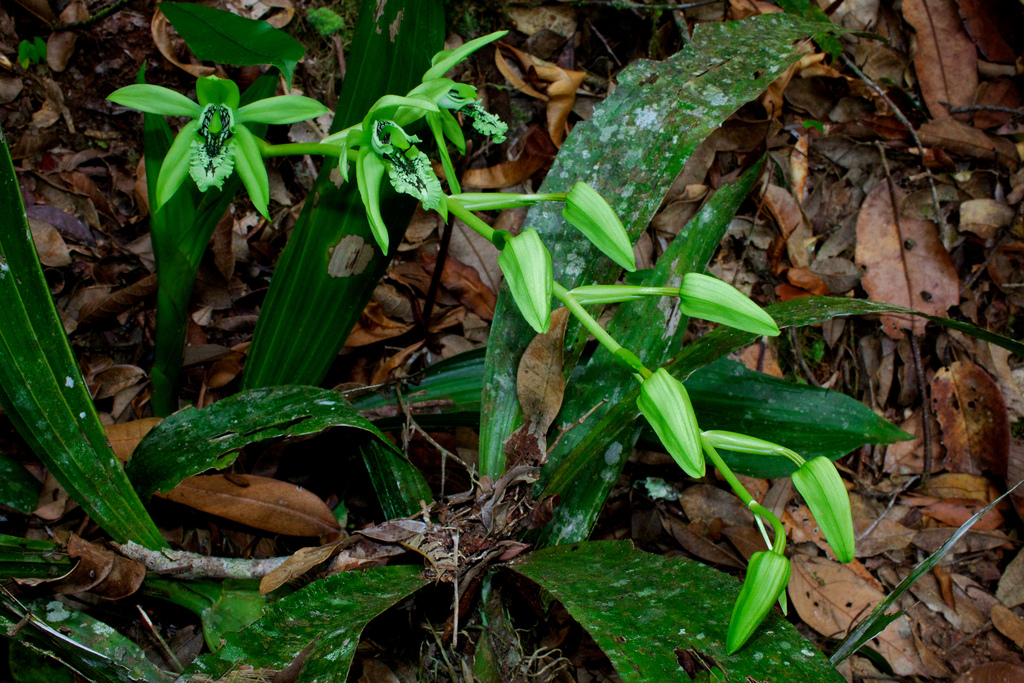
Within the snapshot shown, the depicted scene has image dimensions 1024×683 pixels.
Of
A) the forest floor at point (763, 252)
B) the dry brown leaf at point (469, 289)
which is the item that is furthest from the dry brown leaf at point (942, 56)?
the dry brown leaf at point (469, 289)

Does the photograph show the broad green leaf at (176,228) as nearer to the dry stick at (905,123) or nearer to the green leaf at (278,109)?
the green leaf at (278,109)

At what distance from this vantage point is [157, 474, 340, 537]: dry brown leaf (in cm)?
133

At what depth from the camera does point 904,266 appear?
6.10ft

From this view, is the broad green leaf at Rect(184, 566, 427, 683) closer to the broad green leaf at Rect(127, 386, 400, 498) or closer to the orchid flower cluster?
the broad green leaf at Rect(127, 386, 400, 498)

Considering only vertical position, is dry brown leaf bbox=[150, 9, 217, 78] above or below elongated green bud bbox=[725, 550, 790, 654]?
above

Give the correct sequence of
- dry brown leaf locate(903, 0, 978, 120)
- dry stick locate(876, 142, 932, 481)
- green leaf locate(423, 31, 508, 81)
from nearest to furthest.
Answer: green leaf locate(423, 31, 508, 81), dry stick locate(876, 142, 932, 481), dry brown leaf locate(903, 0, 978, 120)

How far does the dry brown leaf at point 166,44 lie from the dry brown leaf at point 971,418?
2.30m

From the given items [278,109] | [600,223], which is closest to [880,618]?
[600,223]

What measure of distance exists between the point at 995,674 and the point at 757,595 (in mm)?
1049

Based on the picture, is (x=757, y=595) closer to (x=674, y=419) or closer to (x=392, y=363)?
(x=674, y=419)

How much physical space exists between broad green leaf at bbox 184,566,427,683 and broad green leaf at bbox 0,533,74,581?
429 millimetres

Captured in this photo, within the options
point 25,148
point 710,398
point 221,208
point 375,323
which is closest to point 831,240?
point 710,398

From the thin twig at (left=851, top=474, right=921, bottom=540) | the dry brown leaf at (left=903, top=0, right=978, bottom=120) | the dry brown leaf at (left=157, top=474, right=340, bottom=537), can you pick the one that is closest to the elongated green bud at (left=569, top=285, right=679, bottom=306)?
the dry brown leaf at (left=157, top=474, right=340, bottom=537)

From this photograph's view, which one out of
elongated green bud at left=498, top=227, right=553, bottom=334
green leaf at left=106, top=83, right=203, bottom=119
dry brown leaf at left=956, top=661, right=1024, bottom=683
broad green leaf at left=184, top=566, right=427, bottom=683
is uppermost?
green leaf at left=106, top=83, right=203, bottom=119
